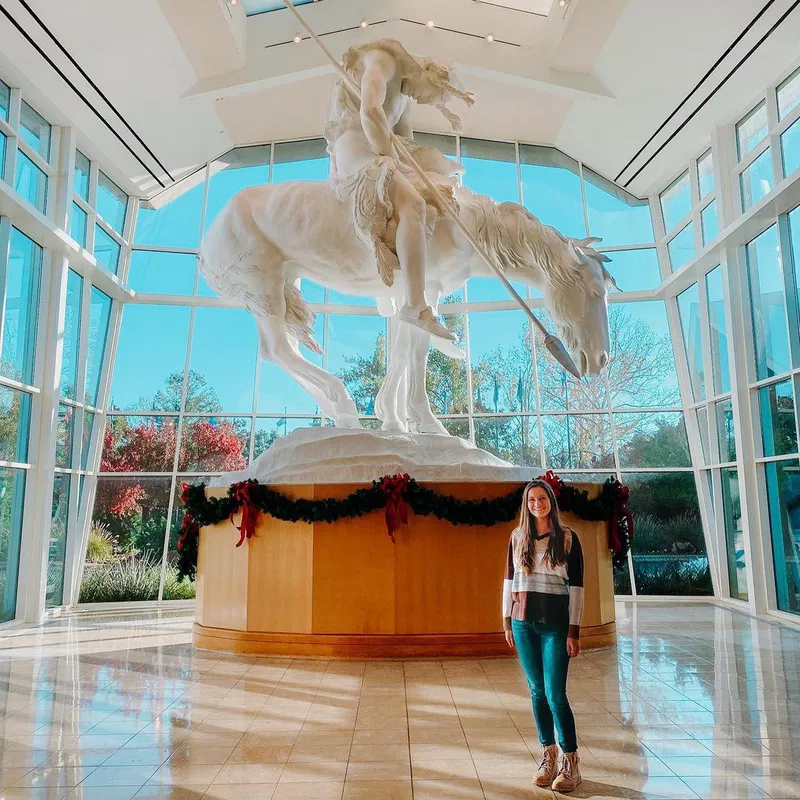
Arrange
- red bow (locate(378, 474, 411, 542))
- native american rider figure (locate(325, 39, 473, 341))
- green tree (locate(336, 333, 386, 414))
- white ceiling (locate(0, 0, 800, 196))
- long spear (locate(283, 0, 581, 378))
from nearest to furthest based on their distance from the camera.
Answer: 1. long spear (locate(283, 0, 581, 378))
2. red bow (locate(378, 474, 411, 542))
3. native american rider figure (locate(325, 39, 473, 341))
4. white ceiling (locate(0, 0, 800, 196))
5. green tree (locate(336, 333, 386, 414))

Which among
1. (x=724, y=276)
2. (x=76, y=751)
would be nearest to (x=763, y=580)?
(x=724, y=276)

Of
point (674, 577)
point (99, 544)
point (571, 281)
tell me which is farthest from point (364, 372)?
point (571, 281)

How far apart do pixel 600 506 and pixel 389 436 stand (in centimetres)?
174

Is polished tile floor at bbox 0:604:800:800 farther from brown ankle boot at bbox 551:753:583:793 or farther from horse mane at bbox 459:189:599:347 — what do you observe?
horse mane at bbox 459:189:599:347

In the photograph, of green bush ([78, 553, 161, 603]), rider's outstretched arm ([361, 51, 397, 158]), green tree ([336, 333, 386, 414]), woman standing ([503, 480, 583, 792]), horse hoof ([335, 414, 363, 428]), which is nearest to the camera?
woman standing ([503, 480, 583, 792])

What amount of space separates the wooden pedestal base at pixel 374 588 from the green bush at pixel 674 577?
5331 millimetres

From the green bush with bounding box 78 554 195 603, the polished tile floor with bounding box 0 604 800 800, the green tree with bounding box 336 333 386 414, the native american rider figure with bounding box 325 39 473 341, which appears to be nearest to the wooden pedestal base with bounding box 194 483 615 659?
the polished tile floor with bounding box 0 604 800 800

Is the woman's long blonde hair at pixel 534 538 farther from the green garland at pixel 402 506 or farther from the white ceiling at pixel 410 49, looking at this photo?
the white ceiling at pixel 410 49

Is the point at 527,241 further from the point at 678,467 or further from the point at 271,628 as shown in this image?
the point at 678,467

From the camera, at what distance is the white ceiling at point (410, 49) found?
7859 mm

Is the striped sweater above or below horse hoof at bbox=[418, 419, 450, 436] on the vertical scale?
below

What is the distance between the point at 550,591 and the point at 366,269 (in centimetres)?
354

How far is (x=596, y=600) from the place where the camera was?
558cm

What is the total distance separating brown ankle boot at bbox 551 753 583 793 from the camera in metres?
2.50
